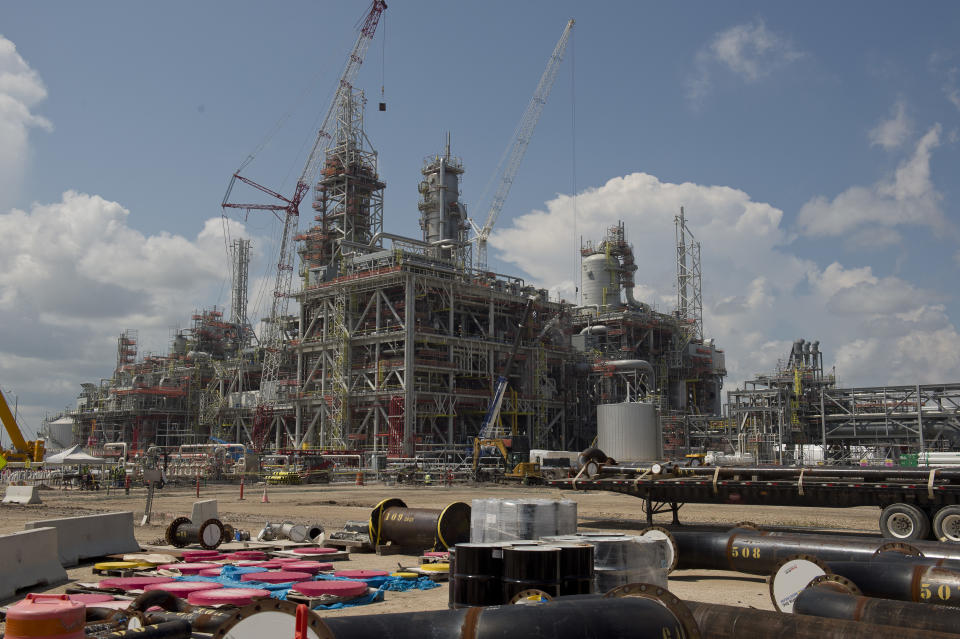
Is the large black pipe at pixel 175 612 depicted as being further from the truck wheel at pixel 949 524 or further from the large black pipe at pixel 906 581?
the truck wheel at pixel 949 524

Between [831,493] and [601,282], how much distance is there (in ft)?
258

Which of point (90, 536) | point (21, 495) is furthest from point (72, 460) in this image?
point (90, 536)

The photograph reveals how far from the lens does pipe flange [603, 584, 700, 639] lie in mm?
7531

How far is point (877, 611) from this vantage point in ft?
29.2

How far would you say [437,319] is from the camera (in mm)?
81062

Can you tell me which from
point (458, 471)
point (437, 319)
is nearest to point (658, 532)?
point (458, 471)

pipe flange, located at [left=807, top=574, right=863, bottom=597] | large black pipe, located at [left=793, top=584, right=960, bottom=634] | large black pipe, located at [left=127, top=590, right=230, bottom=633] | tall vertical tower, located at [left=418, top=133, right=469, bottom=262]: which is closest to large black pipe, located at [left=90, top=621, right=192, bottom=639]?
large black pipe, located at [left=127, top=590, right=230, bottom=633]

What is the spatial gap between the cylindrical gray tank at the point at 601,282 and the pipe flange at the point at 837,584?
3489 inches

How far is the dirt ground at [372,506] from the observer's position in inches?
583

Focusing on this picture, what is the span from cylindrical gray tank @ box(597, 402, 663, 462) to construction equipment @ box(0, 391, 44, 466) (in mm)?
44255

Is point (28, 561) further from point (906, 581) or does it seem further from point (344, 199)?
point (344, 199)

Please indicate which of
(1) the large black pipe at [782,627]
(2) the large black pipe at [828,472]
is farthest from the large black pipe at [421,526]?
Answer: (1) the large black pipe at [782,627]

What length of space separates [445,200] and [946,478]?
255 ft

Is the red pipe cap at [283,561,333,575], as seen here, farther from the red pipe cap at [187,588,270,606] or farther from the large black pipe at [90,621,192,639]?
the large black pipe at [90,621,192,639]
